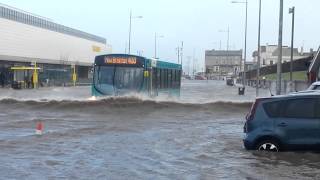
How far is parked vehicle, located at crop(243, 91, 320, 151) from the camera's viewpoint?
13688 millimetres

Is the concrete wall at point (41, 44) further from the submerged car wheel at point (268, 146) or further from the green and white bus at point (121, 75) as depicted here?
the submerged car wheel at point (268, 146)

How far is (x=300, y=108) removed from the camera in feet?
45.5

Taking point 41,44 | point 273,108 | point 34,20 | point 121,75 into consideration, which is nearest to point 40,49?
point 41,44

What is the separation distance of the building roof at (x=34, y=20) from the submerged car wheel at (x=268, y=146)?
79.6m

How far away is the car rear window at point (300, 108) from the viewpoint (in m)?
13.8

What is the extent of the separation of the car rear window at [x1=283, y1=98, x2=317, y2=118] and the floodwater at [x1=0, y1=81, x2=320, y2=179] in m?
0.81

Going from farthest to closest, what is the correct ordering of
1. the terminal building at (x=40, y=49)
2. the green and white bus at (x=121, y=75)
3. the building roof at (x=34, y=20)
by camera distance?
the building roof at (x=34, y=20)
the terminal building at (x=40, y=49)
the green and white bus at (x=121, y=75)

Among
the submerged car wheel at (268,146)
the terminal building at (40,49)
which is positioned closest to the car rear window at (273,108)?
the submerged car wheel at (268,146)

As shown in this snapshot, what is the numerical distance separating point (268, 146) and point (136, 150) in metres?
3.12

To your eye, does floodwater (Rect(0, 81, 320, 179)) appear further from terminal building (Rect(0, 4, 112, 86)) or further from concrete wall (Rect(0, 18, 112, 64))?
concrete wall (Rect(0, 18, 112, 64))

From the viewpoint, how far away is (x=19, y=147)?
51.5 ft

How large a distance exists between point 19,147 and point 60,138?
244 centimetres

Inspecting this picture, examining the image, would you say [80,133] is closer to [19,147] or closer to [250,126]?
[19,147]

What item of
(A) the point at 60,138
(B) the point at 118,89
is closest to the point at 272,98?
(A) the point at 60,138
